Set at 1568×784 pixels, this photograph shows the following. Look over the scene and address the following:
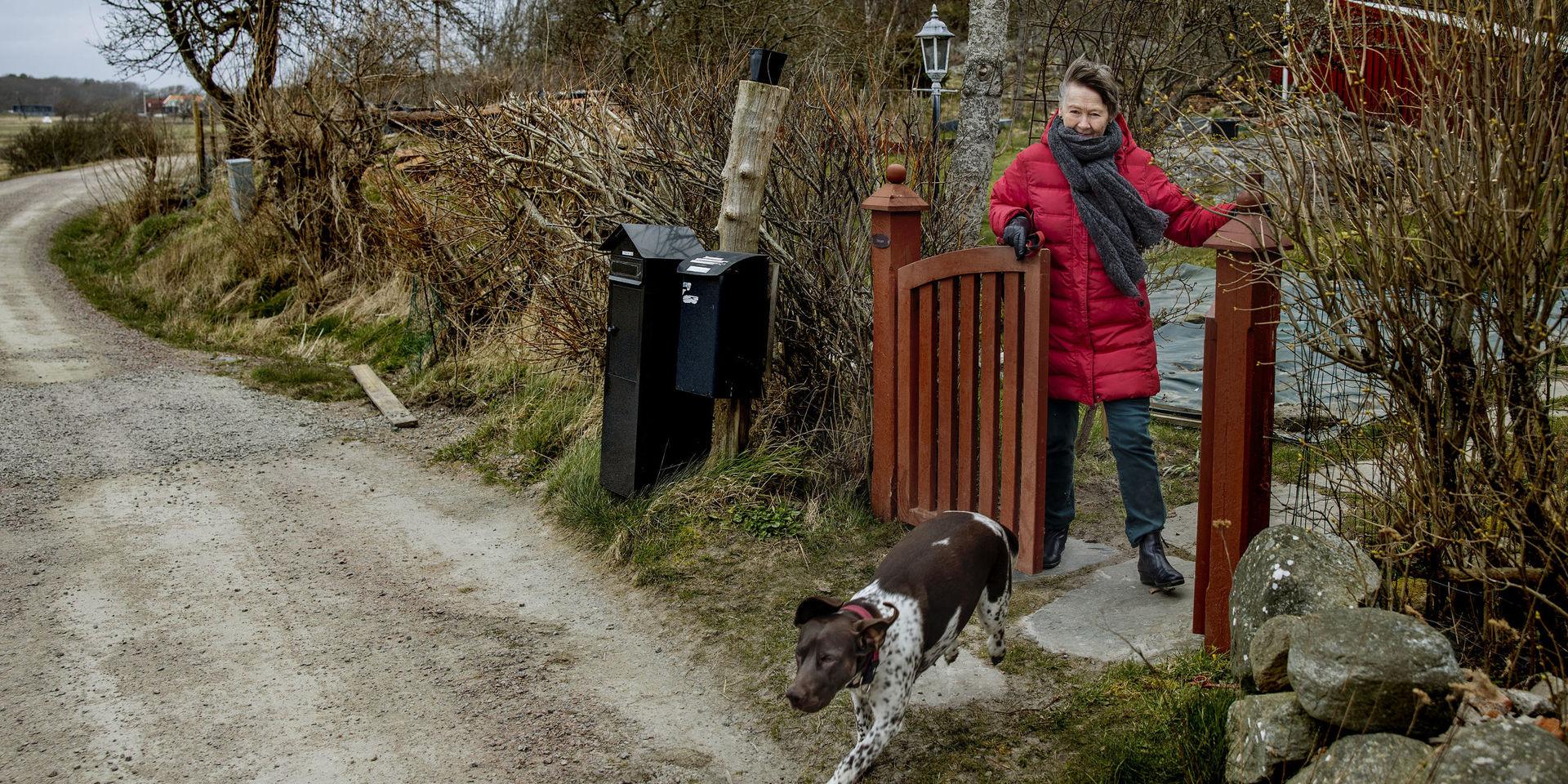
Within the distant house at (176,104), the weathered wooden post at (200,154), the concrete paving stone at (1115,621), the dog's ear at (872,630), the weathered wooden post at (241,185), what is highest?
the distant house at (176,104)

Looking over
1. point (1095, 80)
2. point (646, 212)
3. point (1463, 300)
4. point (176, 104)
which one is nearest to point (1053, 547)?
point (1095, 80)

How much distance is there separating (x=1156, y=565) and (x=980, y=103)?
3.12 metres

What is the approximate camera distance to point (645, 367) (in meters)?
5.56

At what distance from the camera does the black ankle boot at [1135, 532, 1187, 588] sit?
4.46m

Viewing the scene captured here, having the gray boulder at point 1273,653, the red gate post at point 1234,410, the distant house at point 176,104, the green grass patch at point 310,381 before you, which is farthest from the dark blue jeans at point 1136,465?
the distant house at point 176,104

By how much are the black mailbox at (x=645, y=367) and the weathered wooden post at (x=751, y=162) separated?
7.4 inches

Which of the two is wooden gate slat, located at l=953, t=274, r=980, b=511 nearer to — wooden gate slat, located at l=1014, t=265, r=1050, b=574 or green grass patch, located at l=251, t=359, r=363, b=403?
wooden gate slat, located at l=1014, t=265, r=1050, b=574

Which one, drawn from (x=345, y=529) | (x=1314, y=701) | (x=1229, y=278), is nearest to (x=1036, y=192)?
(x=1229, y=278)

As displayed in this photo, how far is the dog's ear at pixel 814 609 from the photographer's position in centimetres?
326

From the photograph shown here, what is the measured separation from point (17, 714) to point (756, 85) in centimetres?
373

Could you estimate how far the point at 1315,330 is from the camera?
3312 mm

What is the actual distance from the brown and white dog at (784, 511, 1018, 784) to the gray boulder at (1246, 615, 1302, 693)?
89cm

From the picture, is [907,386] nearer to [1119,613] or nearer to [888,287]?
[888,287]

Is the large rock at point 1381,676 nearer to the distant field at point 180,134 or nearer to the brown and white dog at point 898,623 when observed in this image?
the brown and white dog at point 898,623
